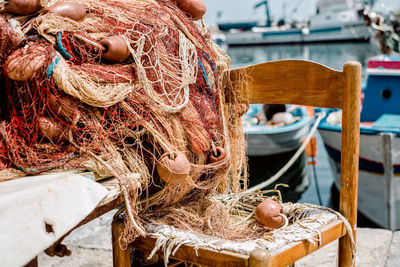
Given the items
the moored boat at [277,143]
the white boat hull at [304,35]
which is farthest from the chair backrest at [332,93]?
the white boat hull at [304,35]

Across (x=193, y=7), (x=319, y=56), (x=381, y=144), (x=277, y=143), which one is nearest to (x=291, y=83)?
(x=193, y=7)

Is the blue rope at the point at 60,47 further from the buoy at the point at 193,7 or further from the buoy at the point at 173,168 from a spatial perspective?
the buoy at the point at 193,7

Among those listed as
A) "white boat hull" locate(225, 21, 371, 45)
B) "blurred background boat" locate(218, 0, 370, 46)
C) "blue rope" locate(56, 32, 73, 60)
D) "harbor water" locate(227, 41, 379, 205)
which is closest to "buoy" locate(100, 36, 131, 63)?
"blue rope" locate(56, 32, 73, 60)

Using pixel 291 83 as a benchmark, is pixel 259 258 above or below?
below

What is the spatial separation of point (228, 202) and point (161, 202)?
1.51 ft

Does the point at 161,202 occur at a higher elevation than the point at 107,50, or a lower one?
lower

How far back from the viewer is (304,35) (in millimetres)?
Answer: 41594

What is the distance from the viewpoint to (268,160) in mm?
8281

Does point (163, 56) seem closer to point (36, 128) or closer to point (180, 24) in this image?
point (180, 24)

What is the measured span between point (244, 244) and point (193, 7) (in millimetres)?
1052

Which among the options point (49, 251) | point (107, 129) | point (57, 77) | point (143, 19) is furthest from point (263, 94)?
point (49, 251)

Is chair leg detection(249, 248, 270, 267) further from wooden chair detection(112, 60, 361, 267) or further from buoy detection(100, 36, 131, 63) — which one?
buoy detection(100, 36, 131, 63)

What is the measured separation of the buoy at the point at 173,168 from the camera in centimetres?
154

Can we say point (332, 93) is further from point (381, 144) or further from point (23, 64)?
point (381, 144)
